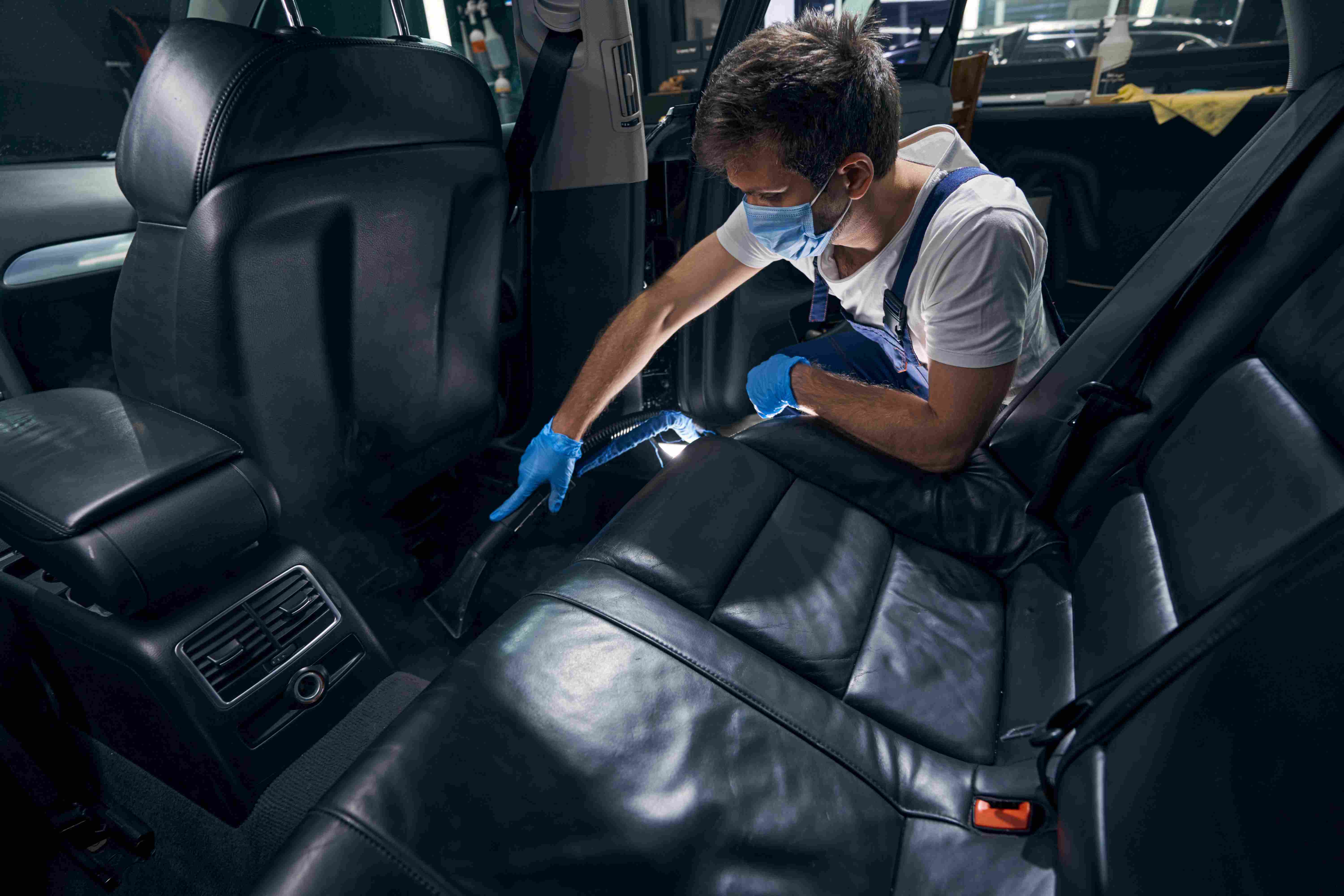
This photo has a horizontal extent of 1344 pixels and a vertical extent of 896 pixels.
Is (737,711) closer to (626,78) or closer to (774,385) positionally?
(774,385)

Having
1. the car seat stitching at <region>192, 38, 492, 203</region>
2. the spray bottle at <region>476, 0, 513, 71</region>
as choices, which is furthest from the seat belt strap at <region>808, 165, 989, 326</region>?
the spray bottle at <region>476, 0, 513, 71</region>

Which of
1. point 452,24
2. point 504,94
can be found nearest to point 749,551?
point 504,94

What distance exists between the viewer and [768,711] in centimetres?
77

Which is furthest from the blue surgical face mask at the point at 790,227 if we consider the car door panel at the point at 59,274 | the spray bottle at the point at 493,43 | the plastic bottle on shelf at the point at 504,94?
the spray bottle at the point at 493,43

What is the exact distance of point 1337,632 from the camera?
1.43 ft

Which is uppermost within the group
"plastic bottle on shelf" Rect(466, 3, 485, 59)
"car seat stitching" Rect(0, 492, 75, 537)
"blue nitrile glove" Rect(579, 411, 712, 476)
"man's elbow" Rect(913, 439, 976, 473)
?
"plastic bottle on shelf" Rect(466, 3, 485, 59)

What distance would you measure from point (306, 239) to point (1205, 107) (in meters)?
3.26

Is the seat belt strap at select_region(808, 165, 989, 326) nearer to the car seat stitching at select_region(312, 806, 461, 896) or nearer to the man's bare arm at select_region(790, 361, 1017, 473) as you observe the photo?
the man's bare arm at select_region(790, 361, 1017, 473)

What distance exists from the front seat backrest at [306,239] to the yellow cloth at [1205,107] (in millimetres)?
2778

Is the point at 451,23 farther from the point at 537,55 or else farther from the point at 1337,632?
the point at 1337,632

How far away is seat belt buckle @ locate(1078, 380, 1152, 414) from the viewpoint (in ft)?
3.13

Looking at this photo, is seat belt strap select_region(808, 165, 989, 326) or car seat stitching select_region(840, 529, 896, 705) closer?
car seat stitching select_region(840, 529, 896, 705)

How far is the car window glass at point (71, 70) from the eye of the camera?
1.67 metres

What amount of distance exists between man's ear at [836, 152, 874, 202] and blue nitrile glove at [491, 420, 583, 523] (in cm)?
71
